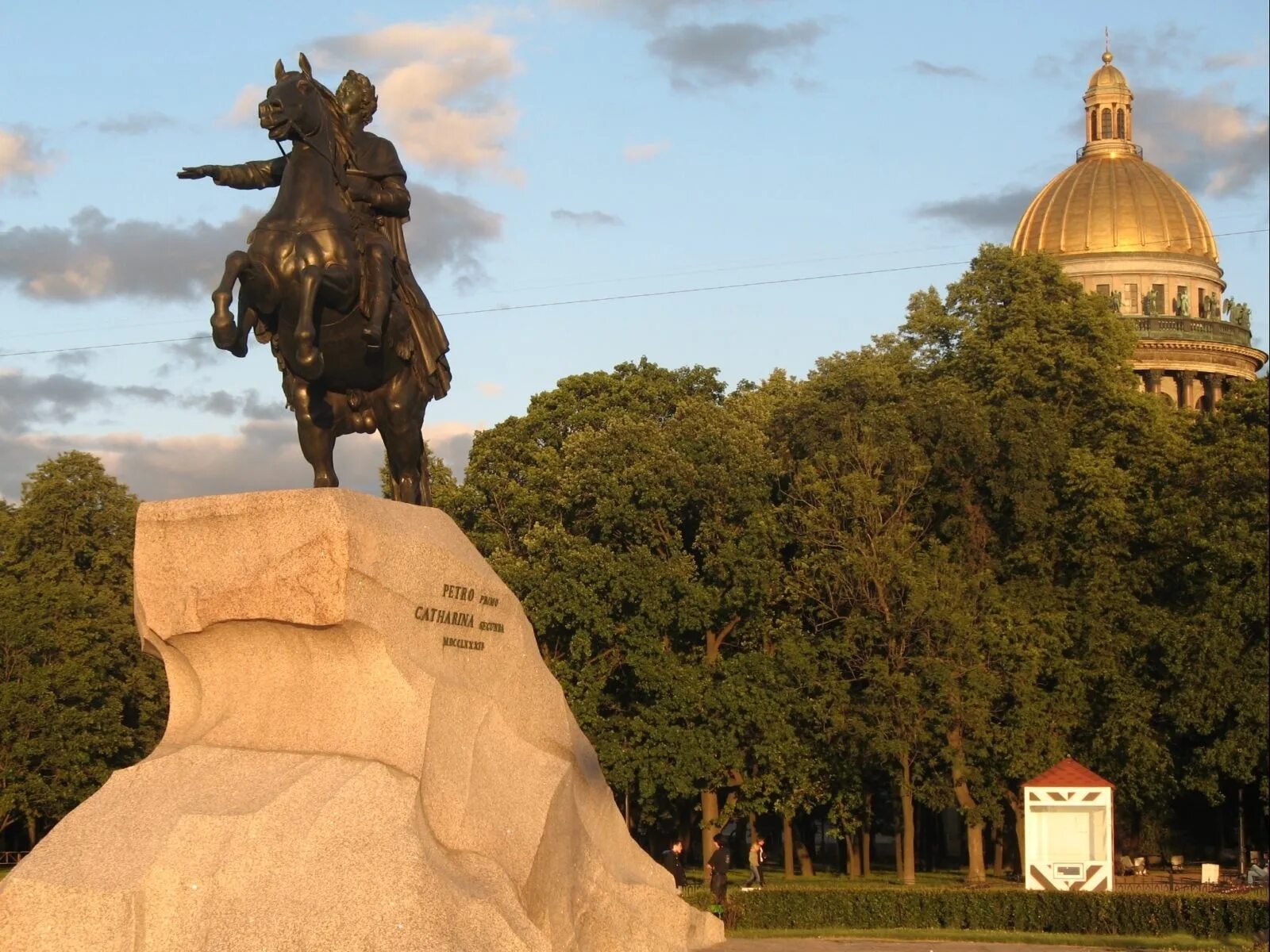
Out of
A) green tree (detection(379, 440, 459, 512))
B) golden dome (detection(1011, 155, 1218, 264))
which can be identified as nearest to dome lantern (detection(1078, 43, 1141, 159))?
golden dome (detection(1011, 155, 1218, 264))

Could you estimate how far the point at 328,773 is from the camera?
605 inches

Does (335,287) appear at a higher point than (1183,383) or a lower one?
lower

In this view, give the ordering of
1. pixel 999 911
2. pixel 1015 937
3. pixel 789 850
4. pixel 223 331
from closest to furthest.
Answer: pixel 223 331 < pixel 1015 937 < pixel 999 911 < pixel 789 850

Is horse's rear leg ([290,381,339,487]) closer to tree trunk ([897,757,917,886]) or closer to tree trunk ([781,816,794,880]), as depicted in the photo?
tree trunk ([897,757,917,886])

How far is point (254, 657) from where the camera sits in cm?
1623

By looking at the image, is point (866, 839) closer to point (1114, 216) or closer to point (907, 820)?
point (907, 820)

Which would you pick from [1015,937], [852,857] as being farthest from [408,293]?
[852,857]

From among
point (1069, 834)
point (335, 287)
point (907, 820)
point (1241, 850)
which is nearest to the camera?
point (335, 287)

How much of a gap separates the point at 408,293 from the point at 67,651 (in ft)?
109

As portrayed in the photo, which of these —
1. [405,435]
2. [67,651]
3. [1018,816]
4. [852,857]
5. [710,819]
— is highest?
[405,435]

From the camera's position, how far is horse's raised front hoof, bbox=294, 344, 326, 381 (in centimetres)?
1683

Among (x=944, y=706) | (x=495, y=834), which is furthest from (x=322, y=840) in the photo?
(x=944, y=706)

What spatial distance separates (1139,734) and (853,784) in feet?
20.3

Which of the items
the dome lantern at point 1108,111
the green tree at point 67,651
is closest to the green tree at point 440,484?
the green tree at point 67,651
